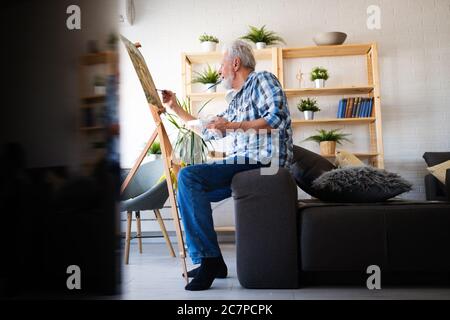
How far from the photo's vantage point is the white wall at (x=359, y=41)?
15.0 ft

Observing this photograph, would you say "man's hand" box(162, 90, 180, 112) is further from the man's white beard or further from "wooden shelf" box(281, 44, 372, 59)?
"wooden shelf" box(281, 44, 372, 59)

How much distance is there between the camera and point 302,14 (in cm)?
473

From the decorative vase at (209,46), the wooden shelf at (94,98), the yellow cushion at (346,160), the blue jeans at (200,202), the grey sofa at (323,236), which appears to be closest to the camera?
the wooden shelf at (94,98)

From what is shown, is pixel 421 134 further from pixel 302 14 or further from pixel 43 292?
pixel 43 292

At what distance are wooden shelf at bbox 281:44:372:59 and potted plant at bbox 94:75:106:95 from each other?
4214mm

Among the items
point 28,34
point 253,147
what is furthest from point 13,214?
point 253,147

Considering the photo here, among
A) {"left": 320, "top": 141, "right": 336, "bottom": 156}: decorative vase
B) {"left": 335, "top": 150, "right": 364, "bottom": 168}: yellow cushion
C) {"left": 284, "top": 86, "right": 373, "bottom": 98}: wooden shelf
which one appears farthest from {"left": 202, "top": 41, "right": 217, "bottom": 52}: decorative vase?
{"left": 335, "top": 150, "right": 364, "bottom": 168}: yellow cushion

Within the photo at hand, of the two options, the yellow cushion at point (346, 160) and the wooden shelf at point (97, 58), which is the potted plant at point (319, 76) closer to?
the yellow cushion at point (346, 160)

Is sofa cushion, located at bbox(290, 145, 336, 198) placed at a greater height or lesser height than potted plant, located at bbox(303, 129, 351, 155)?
lesser

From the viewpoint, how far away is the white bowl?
14.3 ft

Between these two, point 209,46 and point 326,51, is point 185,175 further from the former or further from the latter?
point 326,51

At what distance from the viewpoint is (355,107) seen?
436cm

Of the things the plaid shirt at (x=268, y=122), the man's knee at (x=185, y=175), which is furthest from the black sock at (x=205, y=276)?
the plaid shirt at (x=268, y=122)

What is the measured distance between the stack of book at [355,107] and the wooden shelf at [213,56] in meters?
0.90
